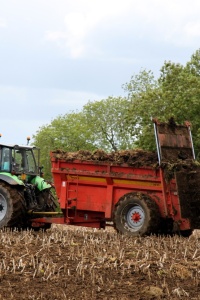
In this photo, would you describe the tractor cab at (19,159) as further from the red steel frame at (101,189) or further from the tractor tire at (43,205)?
the red steel frame at (101,189)

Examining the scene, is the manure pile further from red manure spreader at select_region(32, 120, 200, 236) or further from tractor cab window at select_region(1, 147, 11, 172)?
A: tractor cab window at select_region(1, 147, 11, 172)

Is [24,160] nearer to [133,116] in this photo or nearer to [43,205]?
[43,205]

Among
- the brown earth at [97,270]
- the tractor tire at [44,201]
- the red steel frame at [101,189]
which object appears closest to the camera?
the brown earth at [97,270]

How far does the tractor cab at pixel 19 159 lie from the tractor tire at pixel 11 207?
61 centimetres

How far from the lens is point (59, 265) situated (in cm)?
1096

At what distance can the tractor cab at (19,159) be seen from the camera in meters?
17.7

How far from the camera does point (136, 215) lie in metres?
16.4

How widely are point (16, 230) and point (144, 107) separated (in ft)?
93.2

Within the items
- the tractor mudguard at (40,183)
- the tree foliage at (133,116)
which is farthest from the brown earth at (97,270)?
the tree foliage at (133,116)

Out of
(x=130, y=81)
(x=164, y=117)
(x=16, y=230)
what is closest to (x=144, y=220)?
(x=16, y=230)

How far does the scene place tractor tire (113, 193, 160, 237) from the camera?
16.0 m

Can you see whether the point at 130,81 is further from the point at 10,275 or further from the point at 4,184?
the point at 10,275

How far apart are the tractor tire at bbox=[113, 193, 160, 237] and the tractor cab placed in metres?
2.79

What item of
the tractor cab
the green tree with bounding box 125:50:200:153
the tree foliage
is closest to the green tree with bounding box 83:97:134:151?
the tree foliage
